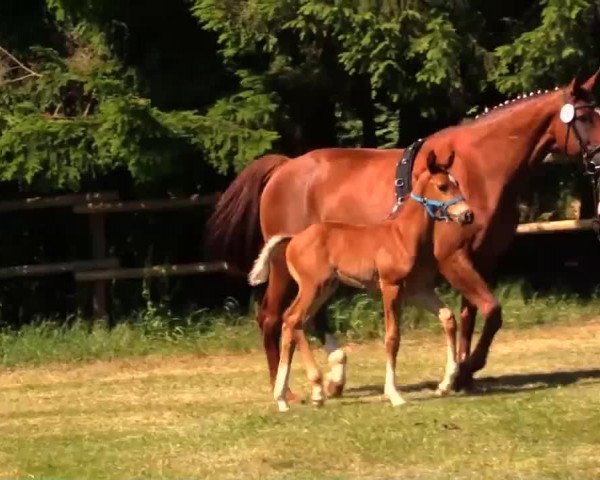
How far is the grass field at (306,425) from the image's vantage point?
26.8ft

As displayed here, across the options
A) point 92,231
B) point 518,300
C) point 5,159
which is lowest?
point 518,300

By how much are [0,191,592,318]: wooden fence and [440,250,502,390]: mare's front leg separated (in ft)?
14.9

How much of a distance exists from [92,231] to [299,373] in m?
3.58

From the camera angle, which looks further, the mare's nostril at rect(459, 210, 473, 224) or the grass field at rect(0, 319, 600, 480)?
the mare's nostril at rect(459, 210, 473, 224)

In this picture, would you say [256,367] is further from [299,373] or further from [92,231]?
[92,231]

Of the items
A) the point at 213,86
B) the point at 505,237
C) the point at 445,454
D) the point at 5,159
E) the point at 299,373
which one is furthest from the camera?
the point at 213,86

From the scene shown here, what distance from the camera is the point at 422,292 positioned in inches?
414

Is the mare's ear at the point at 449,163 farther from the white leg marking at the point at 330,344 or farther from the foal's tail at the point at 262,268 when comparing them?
the white leg marking at the point at 330,344

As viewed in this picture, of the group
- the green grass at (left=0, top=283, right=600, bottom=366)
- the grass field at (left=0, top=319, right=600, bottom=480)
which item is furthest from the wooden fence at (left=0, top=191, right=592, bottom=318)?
the grass field at (left=0, top=319, right=600, bottom=480)

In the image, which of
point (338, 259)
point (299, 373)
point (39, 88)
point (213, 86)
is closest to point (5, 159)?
point (39, 88)

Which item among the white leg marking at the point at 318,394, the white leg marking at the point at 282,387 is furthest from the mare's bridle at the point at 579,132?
the white leg marking at the point at 282,387

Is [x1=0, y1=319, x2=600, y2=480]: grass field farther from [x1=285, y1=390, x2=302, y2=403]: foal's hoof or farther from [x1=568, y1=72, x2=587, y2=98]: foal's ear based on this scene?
[x1=568, y1=72, x2=587, y2=98]: foal's ear

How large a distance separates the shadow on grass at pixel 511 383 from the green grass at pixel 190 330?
3.09 m

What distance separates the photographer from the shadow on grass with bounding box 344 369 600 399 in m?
10.9
